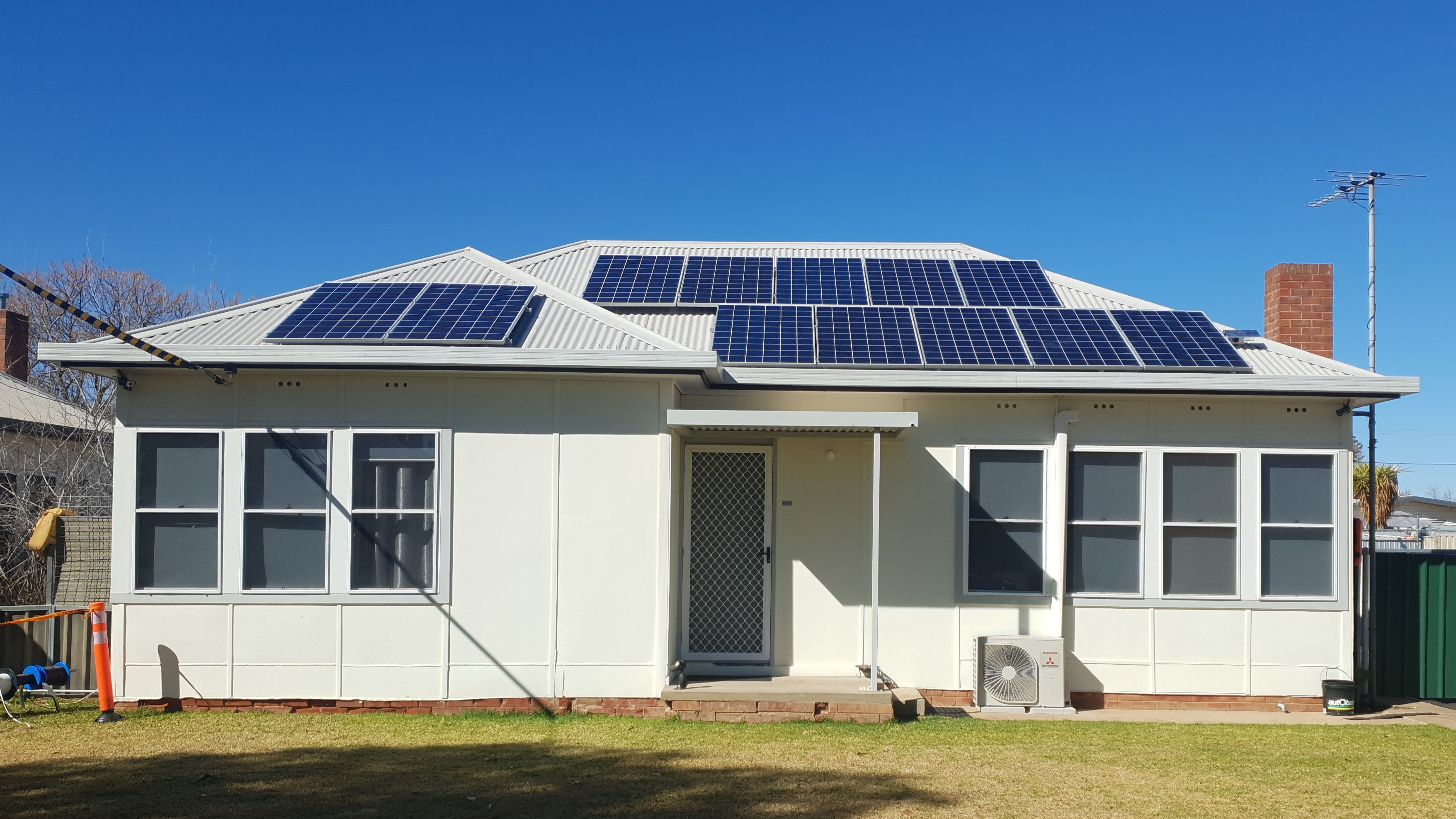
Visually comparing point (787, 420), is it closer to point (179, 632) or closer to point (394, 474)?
point (394, 474)

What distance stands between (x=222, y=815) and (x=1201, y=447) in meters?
9.03

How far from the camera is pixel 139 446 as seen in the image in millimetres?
9445

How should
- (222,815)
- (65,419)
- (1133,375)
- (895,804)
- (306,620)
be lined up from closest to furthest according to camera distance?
1. (222,815)
2. (895,804)
3. (306,620)
4. (1133,375)
5. (65,419)

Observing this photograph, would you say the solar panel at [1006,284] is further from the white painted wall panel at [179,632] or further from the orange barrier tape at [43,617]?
the orange barrier tape at [43,617]

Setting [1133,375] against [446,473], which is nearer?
[446,473]

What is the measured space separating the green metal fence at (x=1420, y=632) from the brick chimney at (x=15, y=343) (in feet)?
77.0

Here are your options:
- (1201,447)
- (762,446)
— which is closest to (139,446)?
(762,446)

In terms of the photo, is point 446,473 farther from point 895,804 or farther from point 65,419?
point 65,419

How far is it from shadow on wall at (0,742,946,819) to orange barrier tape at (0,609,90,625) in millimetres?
2485

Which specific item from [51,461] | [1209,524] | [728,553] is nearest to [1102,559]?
[1209,524]

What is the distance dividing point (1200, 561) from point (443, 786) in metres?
7.49

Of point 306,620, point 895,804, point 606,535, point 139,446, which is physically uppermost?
point 139,446

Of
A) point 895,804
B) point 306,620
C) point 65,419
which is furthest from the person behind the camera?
point 65,419

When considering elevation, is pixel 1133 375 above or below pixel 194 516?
above
